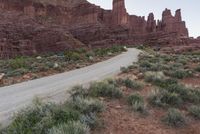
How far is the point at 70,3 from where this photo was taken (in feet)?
377

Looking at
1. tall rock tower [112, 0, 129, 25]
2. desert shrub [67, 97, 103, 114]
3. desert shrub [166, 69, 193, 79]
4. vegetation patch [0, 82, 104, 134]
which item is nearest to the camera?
vegetation patch [0, 82, 104, 134]

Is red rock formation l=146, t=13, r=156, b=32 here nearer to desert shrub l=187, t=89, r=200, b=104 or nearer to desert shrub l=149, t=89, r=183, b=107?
desert shrub l=187, t=89, r=200, b=104

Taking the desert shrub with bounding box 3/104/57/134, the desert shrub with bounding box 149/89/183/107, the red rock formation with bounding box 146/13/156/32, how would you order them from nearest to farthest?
the desert shrub with bounding box 3/104/57/134 → the desert shrub with bounding box 149/89/183/107 → the red rock formation with bounding box 146/13/156/32

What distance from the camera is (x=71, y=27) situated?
91.3m

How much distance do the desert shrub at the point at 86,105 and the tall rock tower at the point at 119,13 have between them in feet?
332

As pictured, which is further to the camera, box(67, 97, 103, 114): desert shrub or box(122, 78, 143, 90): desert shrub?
box(122, 78, 143, 90): desert shrub

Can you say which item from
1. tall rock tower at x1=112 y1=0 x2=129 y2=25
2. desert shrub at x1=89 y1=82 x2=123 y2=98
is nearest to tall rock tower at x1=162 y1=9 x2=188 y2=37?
tall rock tower at x1=112 y1=0 x2=129 y2=25

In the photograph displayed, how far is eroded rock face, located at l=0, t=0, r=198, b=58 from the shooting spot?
66.9 metres

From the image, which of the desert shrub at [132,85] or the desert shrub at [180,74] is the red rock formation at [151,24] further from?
the desert shrub at [132,85]

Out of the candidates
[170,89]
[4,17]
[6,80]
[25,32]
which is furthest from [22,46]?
[170,89]

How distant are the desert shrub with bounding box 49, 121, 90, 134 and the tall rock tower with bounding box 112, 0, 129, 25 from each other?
338ft

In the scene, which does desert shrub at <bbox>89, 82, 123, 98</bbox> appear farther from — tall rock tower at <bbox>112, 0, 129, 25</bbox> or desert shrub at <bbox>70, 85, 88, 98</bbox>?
tall rock tower at <bbox>112, 0, 129, 25</bbox>

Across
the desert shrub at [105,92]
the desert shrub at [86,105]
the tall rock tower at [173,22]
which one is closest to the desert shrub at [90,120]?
the desert shrub at [86,105]

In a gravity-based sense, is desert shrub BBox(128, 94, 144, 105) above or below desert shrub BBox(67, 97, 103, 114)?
below
